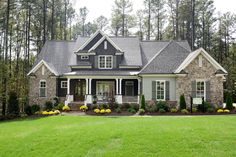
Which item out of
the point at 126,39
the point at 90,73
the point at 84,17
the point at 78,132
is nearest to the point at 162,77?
the point at 90,73

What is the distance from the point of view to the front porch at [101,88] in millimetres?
26047

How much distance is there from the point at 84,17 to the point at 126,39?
24.2 metres

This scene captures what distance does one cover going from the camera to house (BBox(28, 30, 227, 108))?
74.3 feet

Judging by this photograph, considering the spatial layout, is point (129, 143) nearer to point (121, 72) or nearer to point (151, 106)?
point (151, 106)

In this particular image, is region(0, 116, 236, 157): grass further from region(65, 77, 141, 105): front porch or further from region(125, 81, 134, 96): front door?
region(125, 81, 134, 96): front door

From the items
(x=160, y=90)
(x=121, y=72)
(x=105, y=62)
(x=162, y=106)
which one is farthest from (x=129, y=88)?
(x=162, y=106)

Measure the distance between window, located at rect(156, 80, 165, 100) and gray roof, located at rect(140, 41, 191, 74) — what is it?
3.08 ft

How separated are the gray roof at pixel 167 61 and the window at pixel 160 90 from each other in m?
0.94

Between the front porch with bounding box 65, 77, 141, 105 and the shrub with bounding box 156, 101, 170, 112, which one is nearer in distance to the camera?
the shrub with bounding box 156, 101, 170, 112

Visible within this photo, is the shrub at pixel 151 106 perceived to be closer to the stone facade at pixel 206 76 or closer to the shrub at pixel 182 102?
the shrub at pixel 182 102

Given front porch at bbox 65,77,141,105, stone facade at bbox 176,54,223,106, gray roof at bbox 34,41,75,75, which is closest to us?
stone facade at bbox 176,54,223,106

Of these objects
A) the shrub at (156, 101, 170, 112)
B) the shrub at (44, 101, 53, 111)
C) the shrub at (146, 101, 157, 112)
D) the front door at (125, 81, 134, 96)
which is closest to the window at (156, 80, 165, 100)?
the shrub at (146, 101, 157, 112)

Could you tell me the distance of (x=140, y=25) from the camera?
149 feet

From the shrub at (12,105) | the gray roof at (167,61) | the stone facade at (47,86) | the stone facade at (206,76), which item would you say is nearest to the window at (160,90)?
the gray roof at (167,61)
